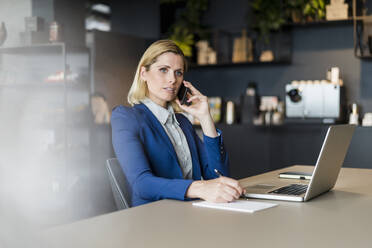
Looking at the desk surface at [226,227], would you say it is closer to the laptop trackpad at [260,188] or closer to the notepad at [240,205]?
the notepad at [240,205]

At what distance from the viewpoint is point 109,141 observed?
4.78 m

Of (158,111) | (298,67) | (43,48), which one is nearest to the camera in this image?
(158,111)

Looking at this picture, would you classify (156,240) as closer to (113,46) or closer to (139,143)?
(139,143)

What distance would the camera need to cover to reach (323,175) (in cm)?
149

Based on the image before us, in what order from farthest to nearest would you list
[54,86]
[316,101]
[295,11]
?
1. [295,11]
2. [316,101]
3. [54,86]

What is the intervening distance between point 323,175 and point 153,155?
0.66 m

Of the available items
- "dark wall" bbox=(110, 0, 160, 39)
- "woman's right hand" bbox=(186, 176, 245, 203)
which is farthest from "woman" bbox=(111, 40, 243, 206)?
"dark wall" bbox=(110, 0, 160, 39)

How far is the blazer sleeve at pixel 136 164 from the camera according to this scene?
4.85 feet

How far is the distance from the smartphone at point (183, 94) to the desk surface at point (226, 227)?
2.29 feet

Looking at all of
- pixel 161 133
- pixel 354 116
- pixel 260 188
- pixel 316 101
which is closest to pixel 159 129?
pixel 161 133

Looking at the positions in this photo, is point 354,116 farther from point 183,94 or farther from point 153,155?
point 153,155

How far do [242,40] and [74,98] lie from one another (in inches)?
78.4

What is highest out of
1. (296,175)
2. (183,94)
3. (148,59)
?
(148,59)

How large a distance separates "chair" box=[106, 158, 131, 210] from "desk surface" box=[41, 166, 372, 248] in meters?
0.31
